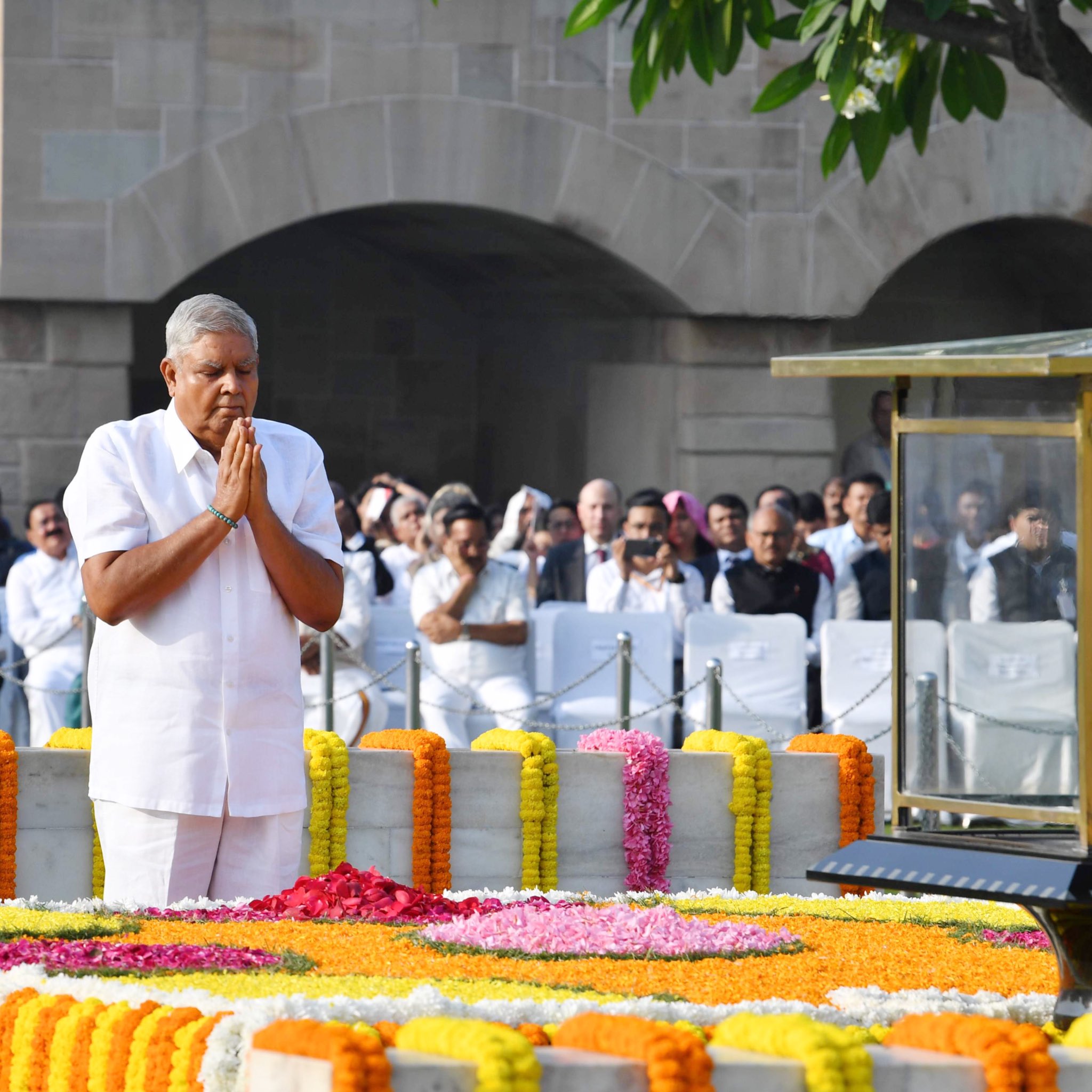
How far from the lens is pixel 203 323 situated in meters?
4.71

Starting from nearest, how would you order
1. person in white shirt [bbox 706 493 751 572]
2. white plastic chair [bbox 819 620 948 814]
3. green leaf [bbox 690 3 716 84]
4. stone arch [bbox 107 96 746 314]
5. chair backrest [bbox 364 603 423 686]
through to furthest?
1. green leaf [bbox 690 3 716 84]
2. white plastic chair [bbox 819 620 948 814]
3. chair backrest [bbox 364 603 423 686]
4. person in white shirt [bbox 706 493 751 572]
5. stone arch [bbox 107 96 746 314]

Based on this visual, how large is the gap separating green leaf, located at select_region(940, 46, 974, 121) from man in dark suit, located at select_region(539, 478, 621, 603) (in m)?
4.35

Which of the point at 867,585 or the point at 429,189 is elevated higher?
the point at 429,189

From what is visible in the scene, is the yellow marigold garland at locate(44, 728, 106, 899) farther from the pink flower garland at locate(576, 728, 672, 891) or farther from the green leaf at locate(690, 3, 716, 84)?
the green leaf at locate(690, 3, 716, 84)

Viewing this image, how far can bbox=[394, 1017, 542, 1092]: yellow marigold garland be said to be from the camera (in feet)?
10.1

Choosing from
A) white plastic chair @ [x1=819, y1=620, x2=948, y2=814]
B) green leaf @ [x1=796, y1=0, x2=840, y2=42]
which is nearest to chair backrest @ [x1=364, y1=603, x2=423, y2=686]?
white plastic chair @ [x1=819, y1=620, x2=948, y2=814]

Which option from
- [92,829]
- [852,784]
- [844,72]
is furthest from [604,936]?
[844,72]

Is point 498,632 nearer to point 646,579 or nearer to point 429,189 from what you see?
point 646,579

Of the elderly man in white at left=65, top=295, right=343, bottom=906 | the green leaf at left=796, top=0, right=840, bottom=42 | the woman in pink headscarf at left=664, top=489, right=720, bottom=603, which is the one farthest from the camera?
the woman in pink headscarf at left=664, top=489, right=720, bottom=603

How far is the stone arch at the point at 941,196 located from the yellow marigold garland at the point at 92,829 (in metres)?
8.08

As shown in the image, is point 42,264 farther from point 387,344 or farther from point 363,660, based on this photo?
point 387,344

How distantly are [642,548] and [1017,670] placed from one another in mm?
7157

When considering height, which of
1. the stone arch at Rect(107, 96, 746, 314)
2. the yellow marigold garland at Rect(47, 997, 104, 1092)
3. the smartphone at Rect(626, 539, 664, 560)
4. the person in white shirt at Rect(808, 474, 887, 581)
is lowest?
the yellow marigold garland at Rect(47, 997, 104, 1092)

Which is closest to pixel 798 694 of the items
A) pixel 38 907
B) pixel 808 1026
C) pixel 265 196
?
pixel 265 196
